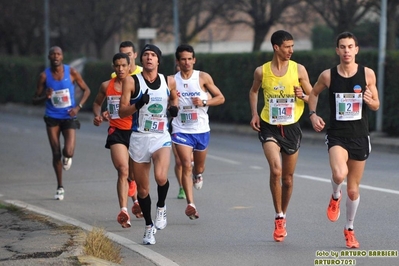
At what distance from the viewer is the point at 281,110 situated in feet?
30.6

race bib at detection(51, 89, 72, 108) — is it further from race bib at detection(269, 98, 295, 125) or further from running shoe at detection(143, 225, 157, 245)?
race bib at detection(269, 98, 295, 125)

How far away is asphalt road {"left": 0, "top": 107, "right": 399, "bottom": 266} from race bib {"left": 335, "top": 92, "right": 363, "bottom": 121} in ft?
3.85

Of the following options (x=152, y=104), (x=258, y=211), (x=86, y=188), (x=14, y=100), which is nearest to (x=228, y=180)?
(x=86, y=188)

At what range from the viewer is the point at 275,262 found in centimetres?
820

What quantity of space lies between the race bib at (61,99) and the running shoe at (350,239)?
18.9 ft

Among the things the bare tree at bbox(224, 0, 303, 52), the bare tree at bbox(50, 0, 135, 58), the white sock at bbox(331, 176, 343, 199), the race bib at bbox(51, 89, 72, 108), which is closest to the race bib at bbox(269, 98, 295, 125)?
the white sock at bbox(331, 176, 343, 199)

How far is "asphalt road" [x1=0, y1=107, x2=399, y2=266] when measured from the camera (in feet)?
28.5

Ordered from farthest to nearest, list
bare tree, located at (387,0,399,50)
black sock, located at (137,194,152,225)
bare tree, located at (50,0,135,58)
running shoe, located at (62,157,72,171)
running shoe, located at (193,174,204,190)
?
bare tree, located at (50,0,135,58), bare tree, located at (387,0,399,50), running shoe, located at (62,157,72,171), running shoe, located at (193,174,204,190), black sock, located at (137,194,152,225)

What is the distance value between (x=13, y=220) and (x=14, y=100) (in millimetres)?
35938

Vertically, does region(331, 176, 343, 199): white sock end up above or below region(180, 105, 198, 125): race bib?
below

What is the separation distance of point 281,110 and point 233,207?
109 inches

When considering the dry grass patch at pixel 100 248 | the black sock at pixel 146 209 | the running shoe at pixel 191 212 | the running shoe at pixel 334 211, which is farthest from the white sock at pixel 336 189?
the running shoe at pixel 191 212

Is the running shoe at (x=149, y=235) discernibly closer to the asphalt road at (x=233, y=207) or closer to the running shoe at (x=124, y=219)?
the asphalt road at (x=233, y=207)

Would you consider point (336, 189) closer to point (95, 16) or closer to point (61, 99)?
point (61, 99)
